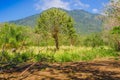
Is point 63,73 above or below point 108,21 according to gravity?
below

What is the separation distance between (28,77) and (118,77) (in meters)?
2.58

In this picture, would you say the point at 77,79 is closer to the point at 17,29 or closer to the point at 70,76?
the point at 70,76

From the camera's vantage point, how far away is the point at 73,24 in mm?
64375

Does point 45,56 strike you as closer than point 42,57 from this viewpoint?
No

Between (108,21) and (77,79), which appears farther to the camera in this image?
(108,21)

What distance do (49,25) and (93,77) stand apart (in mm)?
28916

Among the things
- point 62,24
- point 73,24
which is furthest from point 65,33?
point 73,24

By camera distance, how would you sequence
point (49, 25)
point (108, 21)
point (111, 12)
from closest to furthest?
point (111, 12) → point (108, 21) → point (49, 25)

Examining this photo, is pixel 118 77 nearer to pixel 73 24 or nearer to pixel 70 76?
pixel 70 76

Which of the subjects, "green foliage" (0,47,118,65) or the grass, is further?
the grass

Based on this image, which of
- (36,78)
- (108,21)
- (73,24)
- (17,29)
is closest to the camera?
(36,78)

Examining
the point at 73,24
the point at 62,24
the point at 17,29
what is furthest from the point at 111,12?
the point at 73,24

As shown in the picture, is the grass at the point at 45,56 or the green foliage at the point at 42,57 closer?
the green foliage at the point at 42,57

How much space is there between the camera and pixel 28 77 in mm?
6742
